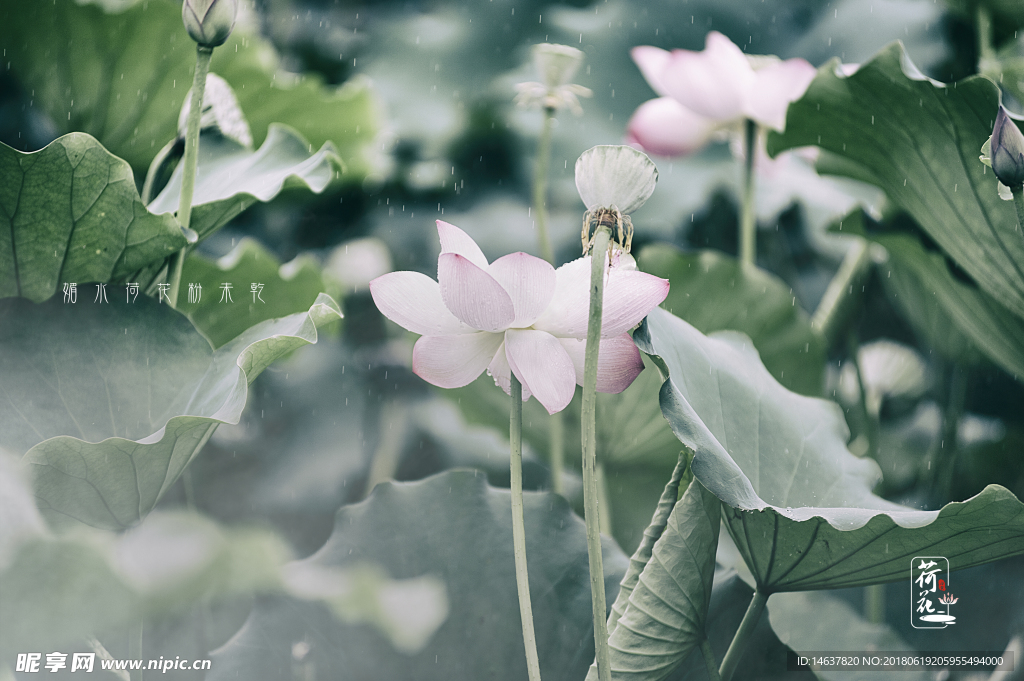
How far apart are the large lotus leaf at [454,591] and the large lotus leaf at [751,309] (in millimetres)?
202

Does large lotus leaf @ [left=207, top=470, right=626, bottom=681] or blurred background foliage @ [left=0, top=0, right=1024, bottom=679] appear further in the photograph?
blurred background foliage @ [left=0, top=0, right=1024, bottom=679]

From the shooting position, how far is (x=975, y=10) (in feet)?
2.07

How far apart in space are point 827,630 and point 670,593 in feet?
0.70

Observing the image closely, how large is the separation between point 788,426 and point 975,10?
0.51m

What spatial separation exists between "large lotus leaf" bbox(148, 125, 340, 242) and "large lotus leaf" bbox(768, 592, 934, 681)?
13.4 inches

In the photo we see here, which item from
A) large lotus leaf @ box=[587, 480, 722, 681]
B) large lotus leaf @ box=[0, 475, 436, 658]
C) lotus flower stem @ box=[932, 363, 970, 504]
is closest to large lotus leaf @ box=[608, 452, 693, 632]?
large lotus leaf @ box=[587, 480, 722, 681]

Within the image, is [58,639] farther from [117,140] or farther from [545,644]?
[117,140]

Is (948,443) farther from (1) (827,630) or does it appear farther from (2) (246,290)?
(2) (246,290)

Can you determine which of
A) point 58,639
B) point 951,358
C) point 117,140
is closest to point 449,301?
point 58,639

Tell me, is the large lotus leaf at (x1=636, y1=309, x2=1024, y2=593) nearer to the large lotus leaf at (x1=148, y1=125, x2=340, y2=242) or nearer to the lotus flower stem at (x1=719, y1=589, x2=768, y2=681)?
the lotus flower stem at (x1=719, y1=589, x2=768, y2=681)

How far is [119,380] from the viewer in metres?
0.32

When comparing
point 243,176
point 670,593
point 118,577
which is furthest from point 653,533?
point 243,176

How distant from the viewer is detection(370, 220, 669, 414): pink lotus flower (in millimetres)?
238

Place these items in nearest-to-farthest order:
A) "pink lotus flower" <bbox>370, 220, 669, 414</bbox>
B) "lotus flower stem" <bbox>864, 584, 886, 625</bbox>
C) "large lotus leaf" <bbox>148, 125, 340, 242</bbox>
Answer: "pink lotus flower" <bbox>370, 220, 669, 414</bbox>
"large lotus leaf" <bbox>148, 125, 340, 242</bbox>
"lotus flower stem" <bbox>864, 584, 886, 625</bbox>
